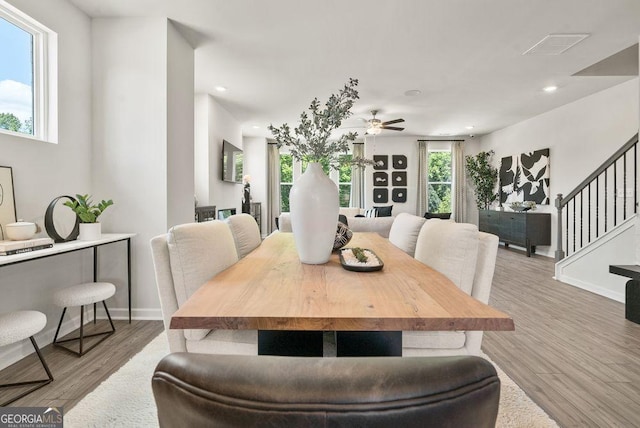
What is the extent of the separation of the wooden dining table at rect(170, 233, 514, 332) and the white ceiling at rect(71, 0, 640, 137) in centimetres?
244

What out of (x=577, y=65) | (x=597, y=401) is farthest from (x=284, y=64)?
(x=597, y=401)

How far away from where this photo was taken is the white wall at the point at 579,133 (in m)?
4.64

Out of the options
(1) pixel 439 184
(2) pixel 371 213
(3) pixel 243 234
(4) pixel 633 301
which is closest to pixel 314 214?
(3) pixel 243 234

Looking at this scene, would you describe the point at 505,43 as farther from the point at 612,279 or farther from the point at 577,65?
the point at 612,279

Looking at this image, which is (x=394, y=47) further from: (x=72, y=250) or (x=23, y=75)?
(x=72, y=250)

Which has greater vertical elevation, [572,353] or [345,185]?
[345,185]

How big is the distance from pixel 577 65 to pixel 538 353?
354 cm

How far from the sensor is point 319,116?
1500 mm

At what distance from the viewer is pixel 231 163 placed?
5996 millimetres

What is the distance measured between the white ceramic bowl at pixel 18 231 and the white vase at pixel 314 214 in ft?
5.65

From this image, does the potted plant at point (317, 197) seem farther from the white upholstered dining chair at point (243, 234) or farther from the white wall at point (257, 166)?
the white wall at point (257, 166)

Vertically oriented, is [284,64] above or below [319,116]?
above

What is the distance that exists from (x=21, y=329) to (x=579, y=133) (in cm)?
703

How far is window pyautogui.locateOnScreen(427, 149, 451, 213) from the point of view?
866 cm
